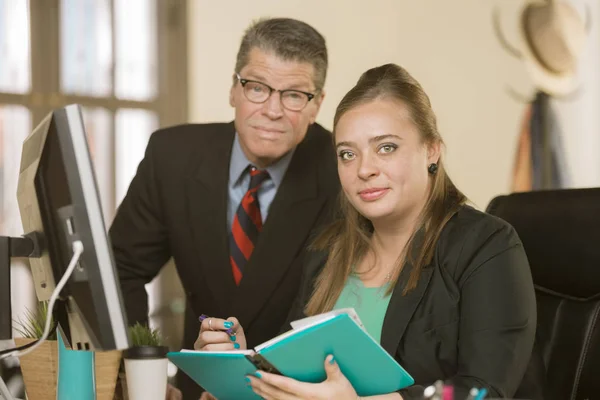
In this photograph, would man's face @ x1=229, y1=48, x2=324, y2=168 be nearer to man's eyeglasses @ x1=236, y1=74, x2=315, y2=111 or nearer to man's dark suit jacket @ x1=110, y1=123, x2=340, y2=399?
man's eyeglasses @ x1=236, y1=74, x2=315, y2=111

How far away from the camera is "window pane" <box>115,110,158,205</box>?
12.6 ft

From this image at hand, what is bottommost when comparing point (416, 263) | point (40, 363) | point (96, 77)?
point (40, 363)

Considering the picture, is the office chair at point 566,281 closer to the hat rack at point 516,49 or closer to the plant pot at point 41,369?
the plant pot at point 41,369

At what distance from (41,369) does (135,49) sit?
2.62 m

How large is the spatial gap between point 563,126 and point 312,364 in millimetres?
3773

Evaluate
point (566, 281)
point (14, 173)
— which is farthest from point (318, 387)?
point (14, 173)

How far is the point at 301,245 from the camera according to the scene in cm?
219

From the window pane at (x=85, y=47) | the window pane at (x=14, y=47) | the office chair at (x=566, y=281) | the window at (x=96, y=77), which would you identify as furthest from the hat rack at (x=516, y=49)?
the office chair at (x=566, y=281)

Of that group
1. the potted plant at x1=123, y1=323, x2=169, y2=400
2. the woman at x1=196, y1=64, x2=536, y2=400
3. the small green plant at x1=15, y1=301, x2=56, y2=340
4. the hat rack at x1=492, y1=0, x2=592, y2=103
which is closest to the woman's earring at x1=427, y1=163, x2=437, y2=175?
the woman at x1=196, y1=64, x2=536, y2=400

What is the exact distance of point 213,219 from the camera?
7.19ft

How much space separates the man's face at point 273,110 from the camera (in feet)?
6.72

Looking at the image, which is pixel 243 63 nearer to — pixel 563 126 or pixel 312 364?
pixel 312 364

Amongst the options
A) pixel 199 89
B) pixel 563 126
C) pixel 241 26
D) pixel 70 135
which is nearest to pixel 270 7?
pixel 241 26

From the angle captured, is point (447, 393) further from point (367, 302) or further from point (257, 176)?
point (257, 176)
